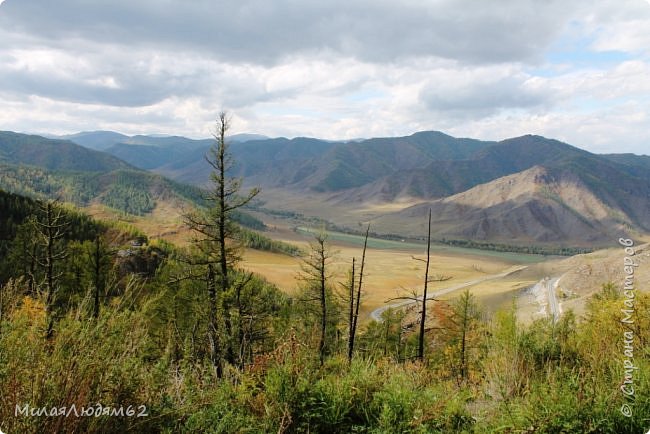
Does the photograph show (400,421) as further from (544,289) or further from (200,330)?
(544,289)

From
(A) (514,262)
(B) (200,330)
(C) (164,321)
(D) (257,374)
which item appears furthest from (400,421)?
(A) (514,262)

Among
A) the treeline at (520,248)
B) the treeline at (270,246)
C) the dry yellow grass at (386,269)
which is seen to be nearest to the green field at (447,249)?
the treeline at (520,248)

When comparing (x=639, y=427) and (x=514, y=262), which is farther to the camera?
(x=514, y=262)

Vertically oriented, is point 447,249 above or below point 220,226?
below

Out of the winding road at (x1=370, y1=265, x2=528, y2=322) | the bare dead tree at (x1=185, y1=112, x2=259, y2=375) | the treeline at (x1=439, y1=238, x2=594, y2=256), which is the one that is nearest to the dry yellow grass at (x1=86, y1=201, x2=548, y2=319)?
the winding road at (x1=370, y1=265, x2=528, y2=322)

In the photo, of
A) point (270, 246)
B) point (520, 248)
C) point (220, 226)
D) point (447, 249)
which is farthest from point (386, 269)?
point (220, 226)

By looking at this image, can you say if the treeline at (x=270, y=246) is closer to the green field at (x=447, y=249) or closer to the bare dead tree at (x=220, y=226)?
the green field at (x=447, y=249)

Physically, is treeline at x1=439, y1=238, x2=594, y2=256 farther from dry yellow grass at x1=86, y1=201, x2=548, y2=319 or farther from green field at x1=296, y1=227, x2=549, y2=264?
dry yellow grass at x1=86, y1=201, x2=548, y2=319

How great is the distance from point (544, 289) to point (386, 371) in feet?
282

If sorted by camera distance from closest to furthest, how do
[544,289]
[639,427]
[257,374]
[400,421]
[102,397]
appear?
[102,397], [639,427], [400,421], [257,374], [544,289]

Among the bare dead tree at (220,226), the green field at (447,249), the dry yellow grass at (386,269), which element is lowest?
the green field at (447,249)

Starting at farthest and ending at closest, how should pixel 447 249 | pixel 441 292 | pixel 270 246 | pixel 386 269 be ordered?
1. pixel 447 249
2. pixel 270 246
3. pixel 386 269
4. pixel 441 292

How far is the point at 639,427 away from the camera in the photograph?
511cm

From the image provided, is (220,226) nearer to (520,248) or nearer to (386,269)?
(386,269)
